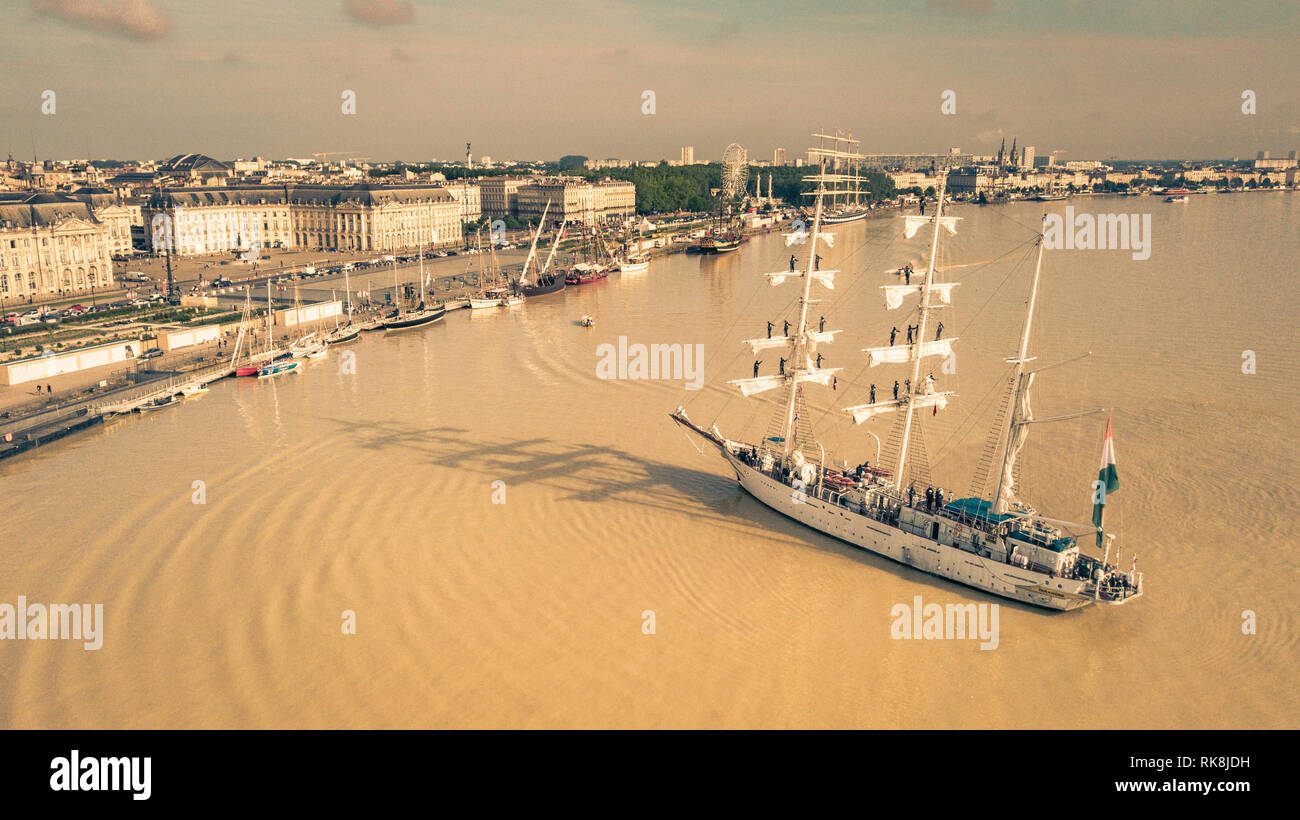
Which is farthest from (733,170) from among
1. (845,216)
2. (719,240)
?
(719,240)

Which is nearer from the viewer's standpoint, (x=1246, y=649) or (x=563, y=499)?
(x=1246, y=649)

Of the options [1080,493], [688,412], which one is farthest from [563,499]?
[1080,493]

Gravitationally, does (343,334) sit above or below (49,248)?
below

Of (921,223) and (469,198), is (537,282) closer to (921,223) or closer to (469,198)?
(921,223)

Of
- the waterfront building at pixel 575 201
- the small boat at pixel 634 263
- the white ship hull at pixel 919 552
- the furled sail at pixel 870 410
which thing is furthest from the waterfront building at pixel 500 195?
the furled sail at pixel 870 410
